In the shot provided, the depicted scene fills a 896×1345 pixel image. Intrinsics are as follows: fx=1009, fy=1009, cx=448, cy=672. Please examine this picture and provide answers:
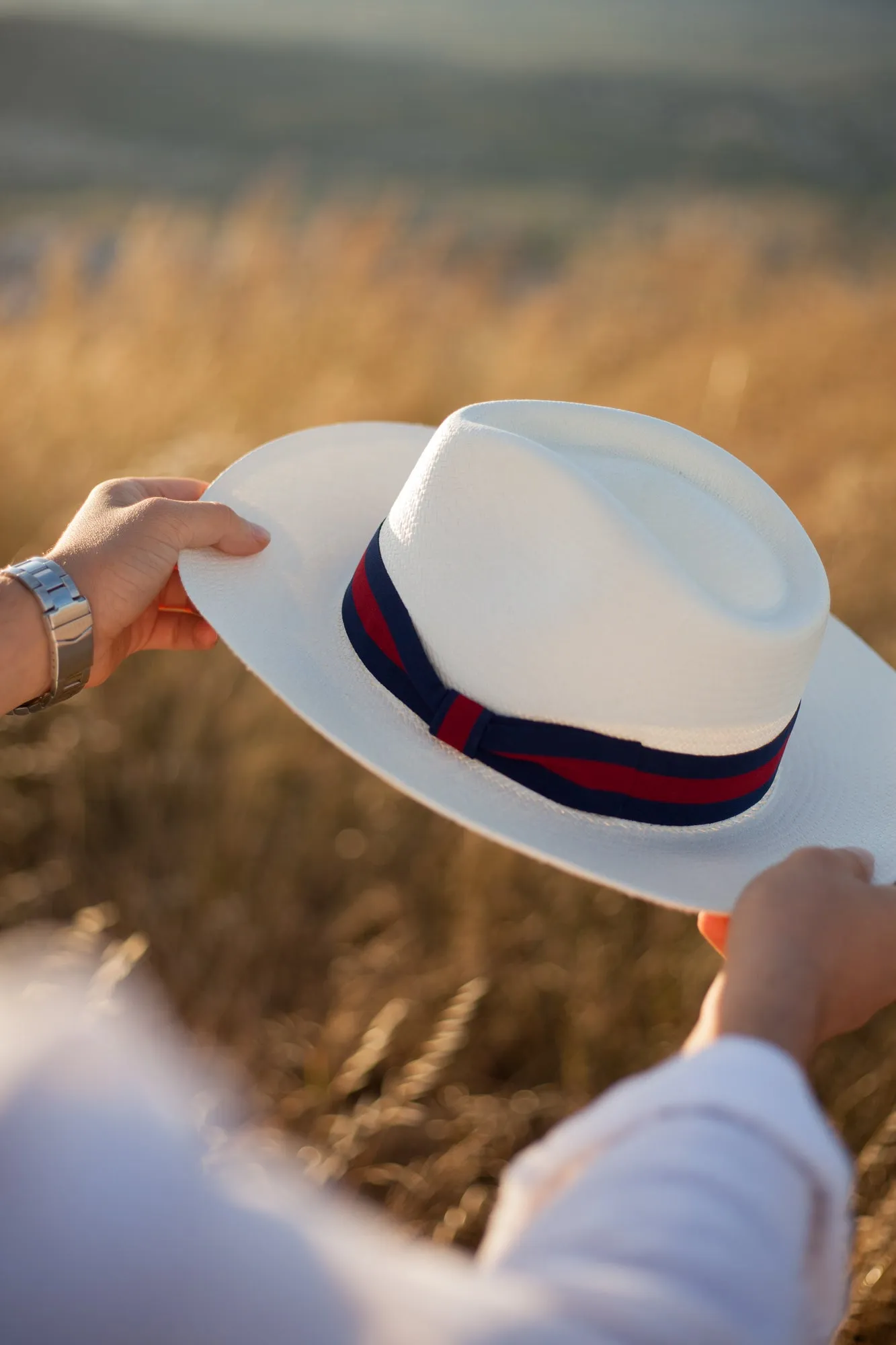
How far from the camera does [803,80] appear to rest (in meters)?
25.2

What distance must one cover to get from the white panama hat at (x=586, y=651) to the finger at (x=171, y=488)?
17cm

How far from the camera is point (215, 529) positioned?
1405mm

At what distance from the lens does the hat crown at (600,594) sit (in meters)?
1.12

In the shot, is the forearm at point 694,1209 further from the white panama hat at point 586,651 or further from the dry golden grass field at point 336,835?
the dry golden grass field at point 336,835

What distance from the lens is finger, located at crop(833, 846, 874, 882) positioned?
102cm

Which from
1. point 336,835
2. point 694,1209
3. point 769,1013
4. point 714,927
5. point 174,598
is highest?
point 694,1209

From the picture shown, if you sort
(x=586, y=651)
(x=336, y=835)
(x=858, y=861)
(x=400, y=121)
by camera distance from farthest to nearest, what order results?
(x=400, y=121) < (x=336, y=835) < (x=586, y=651) < (x=858, y=861)

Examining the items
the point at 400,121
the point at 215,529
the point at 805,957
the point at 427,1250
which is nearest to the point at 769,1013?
the point at 805,957

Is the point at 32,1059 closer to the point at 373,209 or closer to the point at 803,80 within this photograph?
the point at 373,209

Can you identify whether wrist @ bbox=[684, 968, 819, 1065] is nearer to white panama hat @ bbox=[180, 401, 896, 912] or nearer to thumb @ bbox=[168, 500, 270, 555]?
white panama hat @ bbox=[180, 401, 896, 912]

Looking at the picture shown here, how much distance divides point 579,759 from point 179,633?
77 cm

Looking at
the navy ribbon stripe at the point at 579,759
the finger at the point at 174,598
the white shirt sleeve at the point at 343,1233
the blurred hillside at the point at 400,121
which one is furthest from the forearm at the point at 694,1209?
the blurred hillside at the point at 400,121

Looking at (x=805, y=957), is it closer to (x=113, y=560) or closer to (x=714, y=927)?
(x=714, y=927)

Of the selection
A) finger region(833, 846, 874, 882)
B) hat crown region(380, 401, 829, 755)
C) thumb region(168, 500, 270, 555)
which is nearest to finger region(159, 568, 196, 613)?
thumb region(168, 500, 270, 555)
